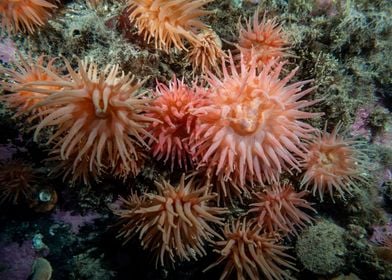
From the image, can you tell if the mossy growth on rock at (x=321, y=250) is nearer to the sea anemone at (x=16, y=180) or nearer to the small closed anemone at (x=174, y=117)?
the small closed anemone at (x=174, y=117)

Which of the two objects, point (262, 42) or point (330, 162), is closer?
point (262, 42)

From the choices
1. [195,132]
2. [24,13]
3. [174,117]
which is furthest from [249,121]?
[24,13]

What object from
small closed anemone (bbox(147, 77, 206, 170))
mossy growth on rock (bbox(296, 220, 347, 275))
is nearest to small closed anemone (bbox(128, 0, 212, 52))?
small closed anemone (bbox(147, 77, 206, 170))

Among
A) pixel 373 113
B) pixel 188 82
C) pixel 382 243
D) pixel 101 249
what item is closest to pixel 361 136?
pixel 373 113

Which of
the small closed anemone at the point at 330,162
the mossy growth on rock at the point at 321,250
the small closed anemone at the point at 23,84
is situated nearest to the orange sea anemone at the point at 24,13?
the small closed anemone at the point at 23,84

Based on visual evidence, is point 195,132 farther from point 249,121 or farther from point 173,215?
point 173,215

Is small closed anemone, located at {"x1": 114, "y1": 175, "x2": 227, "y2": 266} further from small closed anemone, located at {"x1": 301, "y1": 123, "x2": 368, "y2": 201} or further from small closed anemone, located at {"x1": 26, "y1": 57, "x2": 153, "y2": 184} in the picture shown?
small closed anemone, located at {"x1": 301, "y1": 123, "x2": 368, "y2": 201}
